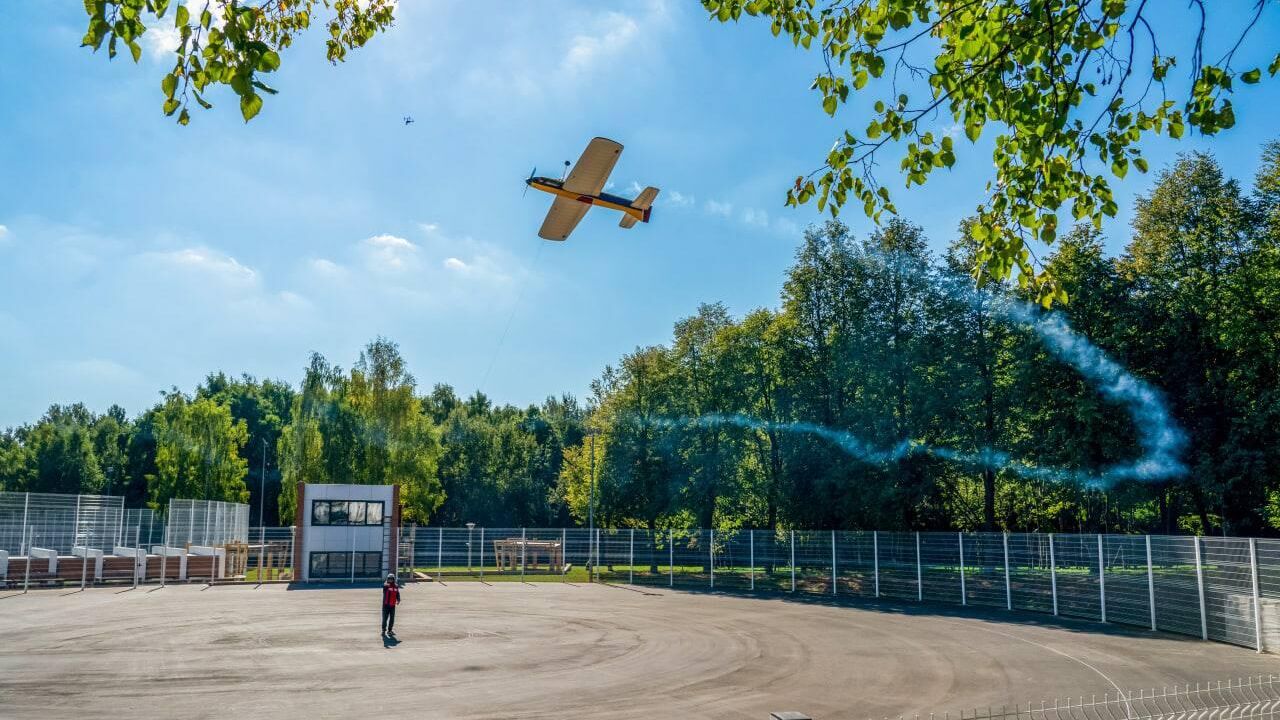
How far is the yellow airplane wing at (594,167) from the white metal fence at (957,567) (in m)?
18.2

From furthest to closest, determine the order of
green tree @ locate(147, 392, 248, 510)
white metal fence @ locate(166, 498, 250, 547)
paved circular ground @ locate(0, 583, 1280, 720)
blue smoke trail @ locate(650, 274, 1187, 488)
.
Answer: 1. green tree @ locate(147, 392, 248, 510)
2. white metal fence @ locate(166, 498, 250, 547)
3. blue smoke trail @ locate(650, 274, 1187, 488)
4. paved circular ground @ locate(0, 583, 1280, 720)

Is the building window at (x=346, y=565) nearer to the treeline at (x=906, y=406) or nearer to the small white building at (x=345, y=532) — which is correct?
the small white building at (x=345, y=532)

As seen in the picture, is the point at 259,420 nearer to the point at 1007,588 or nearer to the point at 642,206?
the point at 642,206

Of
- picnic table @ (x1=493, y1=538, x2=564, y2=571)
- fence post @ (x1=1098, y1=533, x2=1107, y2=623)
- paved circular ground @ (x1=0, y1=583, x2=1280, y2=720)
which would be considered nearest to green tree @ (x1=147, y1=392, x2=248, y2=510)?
picnic table @ (x1=493, y1=538, x2=564, y2=571)

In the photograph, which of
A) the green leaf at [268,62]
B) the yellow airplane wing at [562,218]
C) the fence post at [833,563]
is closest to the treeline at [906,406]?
the fence post at [833,563]

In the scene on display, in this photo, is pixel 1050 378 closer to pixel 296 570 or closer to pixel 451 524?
pixel 296 570

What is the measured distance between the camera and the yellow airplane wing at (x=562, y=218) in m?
29.6

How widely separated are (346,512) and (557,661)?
1109 inches

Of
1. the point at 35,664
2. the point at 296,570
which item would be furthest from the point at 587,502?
the point at 35,664

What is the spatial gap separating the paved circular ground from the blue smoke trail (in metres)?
11.3

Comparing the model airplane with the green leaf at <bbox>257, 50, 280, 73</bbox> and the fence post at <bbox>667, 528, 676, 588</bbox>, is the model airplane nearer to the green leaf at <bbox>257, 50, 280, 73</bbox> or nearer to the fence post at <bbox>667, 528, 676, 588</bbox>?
the fence post at <bbox>667, 528, 676, 588</bbox>

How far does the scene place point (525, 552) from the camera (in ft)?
158

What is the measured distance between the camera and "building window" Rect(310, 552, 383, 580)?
41.6 metres

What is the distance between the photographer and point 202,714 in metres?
12.8
